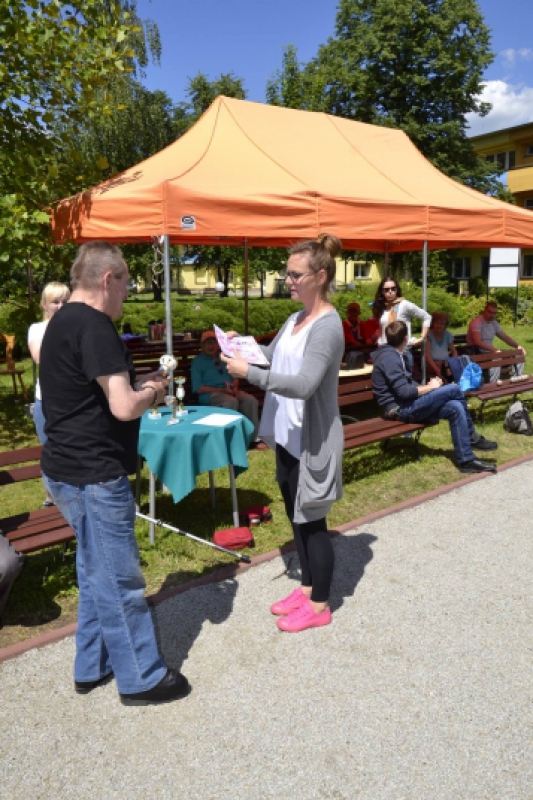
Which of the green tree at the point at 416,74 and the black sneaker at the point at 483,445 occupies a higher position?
the green tree at the point at 416,74

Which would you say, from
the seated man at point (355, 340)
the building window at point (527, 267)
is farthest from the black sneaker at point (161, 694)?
the building window at point (527, 267)

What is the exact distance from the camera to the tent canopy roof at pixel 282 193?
17.7ft

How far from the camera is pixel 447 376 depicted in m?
8.29

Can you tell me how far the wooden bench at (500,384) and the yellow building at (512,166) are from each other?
27686 millimetres

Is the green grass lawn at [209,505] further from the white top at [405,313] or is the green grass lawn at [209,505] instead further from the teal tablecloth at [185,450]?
the white top at [405,313]

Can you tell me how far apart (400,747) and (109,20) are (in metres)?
7.27

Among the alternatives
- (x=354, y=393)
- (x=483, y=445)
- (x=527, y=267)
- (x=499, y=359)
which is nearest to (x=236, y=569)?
(x=354, y=393)

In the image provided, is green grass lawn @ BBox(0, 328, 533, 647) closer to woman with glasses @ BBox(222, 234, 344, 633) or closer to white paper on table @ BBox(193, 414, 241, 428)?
white paper on table @ BBox(193, 414, 241, 428)

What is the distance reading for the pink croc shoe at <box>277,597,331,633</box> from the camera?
338cm

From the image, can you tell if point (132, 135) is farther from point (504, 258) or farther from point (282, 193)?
point (282, 193)

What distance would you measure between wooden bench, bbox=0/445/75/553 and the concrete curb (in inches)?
18.4

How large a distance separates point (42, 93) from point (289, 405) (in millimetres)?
5606

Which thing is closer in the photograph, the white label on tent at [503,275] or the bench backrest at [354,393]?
the bench backrest at [354,393]

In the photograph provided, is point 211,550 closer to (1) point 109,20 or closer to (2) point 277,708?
(2) point 277,708
